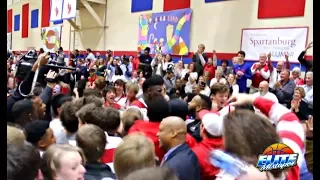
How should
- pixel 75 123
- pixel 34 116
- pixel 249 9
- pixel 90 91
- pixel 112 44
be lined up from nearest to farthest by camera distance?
pixel 75 123 → pixel 34 116 → pixel 90 91 → pixel 249 9 → pixel 112 44

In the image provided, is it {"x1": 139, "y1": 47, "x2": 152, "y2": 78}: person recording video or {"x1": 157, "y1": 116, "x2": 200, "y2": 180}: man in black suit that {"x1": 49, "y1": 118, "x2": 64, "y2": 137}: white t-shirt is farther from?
{"x1": 139, "y1": 47, "x2": 152, "y2": 78}: person recording video

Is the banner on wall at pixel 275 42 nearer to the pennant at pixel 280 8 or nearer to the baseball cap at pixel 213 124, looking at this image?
the pennant at pixel 280 8

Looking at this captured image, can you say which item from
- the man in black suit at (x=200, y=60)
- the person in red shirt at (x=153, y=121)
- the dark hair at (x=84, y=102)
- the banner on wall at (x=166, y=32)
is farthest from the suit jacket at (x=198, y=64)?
the person in red shirt at (x=153, y=121)

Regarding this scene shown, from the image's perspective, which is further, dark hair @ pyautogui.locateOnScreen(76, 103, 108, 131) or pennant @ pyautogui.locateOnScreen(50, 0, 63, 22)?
pennant @ pyautogui.locateOnScreen(50, 0, 63, 22)

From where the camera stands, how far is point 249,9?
24.0ft

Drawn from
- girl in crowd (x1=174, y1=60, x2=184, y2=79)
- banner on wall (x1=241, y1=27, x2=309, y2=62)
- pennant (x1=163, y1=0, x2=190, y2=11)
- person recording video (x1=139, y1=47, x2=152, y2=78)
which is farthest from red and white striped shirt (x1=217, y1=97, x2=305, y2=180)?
pennant (x1=163, y1=0, x2=190, y2=11)

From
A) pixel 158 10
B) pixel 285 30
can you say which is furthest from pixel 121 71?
pixel 285 30

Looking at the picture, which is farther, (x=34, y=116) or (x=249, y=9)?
(x=249, y=9)

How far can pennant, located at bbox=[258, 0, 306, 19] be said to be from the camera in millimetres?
6457

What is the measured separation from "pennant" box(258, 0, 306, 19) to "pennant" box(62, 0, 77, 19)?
246 inches

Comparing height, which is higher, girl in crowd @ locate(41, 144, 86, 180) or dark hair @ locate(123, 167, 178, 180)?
dark hair @ locate(123, 167, 178, 180)

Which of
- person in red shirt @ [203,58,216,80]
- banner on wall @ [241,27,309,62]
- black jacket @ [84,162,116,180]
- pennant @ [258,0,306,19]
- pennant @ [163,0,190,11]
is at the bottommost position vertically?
black jacket @ [84,162,116,180]
